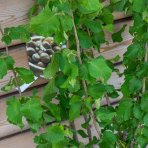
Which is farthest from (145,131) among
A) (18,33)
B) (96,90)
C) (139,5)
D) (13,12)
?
(13,12)

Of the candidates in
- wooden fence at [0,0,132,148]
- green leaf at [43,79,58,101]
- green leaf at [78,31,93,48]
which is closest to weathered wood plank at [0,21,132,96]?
wooden fence at [0,0,132,148]

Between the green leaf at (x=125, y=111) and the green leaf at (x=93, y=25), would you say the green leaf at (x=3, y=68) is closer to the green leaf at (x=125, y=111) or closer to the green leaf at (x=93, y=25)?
the green leaf at (x=93, y=25)

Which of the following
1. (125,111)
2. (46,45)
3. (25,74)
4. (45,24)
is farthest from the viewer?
(46,45)

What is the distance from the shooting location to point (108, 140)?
4.62 ft

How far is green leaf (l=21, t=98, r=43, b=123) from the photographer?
1.25m

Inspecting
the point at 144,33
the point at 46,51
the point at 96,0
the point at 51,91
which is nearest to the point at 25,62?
the point at 46,51

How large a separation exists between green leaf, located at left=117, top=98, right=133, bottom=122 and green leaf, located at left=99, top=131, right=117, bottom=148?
0.07m

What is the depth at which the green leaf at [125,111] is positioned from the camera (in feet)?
4.57

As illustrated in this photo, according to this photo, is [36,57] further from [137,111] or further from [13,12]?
[137,111]

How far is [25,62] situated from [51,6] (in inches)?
24.9

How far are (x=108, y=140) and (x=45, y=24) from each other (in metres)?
0.58

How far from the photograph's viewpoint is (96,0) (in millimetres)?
1053

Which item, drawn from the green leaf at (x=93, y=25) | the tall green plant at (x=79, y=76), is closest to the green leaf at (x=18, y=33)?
the tall green plant at (x=79, y=76)

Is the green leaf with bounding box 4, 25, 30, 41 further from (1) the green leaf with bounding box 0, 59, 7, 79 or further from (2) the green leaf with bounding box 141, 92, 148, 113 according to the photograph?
(2) the green leaf with bounding box 141, 92, 148, 113
